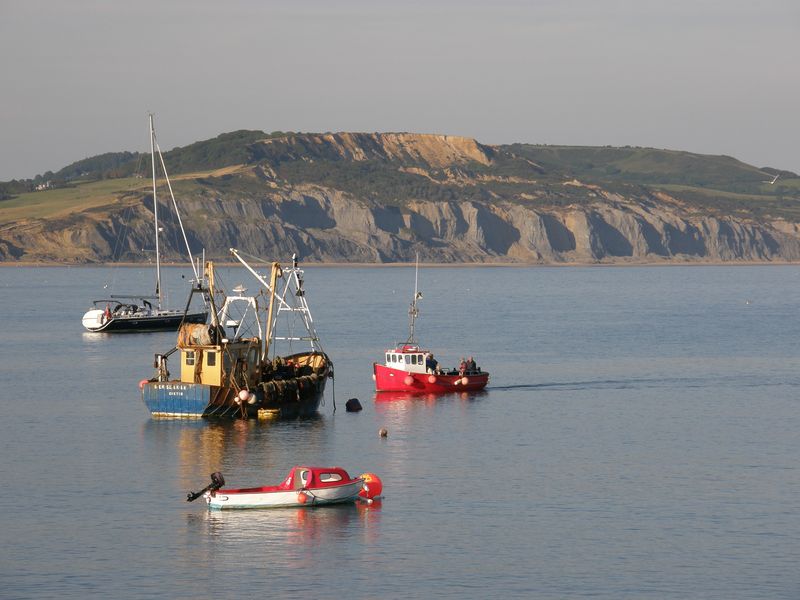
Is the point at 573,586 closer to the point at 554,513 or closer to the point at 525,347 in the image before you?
the point at 554,513

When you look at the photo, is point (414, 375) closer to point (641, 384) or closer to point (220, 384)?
point (220, 384)

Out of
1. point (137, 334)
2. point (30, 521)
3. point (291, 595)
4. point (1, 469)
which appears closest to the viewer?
point (291, 595)

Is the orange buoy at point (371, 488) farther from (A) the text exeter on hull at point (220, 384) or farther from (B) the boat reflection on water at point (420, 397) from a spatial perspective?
(B) the boat reflection on water at point (420, 397)

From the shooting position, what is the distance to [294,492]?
→ 5662cm

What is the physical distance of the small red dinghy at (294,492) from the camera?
5644 centimetres

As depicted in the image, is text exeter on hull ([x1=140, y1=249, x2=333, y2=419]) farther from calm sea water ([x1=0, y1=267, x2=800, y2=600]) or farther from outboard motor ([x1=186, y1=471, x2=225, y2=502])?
outboard motor ([x1=186, y1=471, x2=225, y2=502])

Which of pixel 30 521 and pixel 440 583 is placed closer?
pixel 440 583

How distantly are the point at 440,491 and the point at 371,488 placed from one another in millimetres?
4054

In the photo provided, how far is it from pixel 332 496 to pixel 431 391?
3773 centimetres

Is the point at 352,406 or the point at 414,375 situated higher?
the point at 414,375

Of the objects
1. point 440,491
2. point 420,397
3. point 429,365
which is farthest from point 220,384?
point 440,491

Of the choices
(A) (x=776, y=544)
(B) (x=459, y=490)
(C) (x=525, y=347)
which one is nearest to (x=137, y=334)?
(C) (x=525, y=347)

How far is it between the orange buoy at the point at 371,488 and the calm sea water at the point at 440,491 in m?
0.68

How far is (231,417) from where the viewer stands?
81812 millimetres
